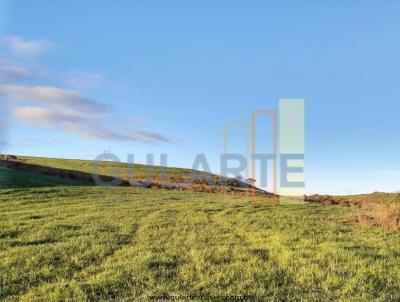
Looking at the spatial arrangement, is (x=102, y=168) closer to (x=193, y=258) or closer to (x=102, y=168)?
(x=102, y=168)

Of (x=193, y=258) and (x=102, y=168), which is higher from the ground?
(x=102, y=168)

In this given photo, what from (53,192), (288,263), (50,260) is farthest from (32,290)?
(53,192)

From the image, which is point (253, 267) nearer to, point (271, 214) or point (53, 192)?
point (271, 214)

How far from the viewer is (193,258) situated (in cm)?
1249

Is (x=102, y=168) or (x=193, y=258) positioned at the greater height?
(x=102, y=168)

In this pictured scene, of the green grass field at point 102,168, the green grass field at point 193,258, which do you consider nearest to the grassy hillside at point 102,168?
the green grass field at point 102,168

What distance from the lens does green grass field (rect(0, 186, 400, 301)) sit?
9.88 m

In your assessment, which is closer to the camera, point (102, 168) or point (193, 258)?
point (193, 258)

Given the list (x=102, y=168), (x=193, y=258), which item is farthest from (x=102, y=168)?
(x=193, y=258)

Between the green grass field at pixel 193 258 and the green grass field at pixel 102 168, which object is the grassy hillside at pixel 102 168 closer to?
the green grass field at pixel 102 168

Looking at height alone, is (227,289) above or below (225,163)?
below

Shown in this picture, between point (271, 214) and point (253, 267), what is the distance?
12171mm

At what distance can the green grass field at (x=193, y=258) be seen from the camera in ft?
32.4

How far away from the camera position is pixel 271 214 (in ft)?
76.9
